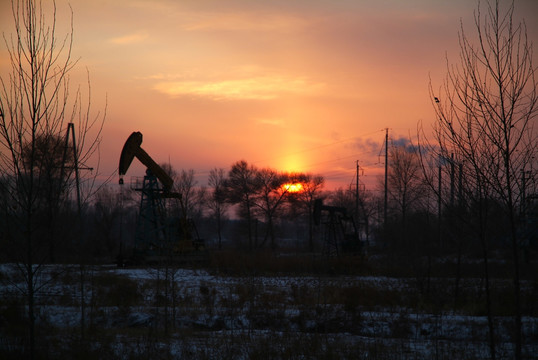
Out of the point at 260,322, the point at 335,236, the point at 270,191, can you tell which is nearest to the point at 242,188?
the point at 270,191

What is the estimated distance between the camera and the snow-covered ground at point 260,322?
30.7ft

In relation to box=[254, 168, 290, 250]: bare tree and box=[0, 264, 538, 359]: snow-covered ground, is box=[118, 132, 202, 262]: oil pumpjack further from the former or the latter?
box=[254, 168, 290, 250]: bare tree

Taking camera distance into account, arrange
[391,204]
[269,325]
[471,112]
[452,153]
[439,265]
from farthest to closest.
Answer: [391,204], [439,265], [269,325], [452,153], [471,112]

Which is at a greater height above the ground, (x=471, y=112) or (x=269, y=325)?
(x=471, y=112)

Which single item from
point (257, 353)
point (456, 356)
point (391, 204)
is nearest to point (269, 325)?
point (257, 353)

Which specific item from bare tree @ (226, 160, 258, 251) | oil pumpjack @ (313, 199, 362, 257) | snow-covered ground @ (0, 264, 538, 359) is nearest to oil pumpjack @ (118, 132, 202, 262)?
snow-covered ground @ (0, 264, 538, 359)

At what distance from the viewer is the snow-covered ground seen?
9.36 meters

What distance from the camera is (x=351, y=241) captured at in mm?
28828

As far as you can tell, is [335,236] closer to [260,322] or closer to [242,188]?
[260,322]

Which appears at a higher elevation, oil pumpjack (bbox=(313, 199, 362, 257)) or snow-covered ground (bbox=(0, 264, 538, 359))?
oil pumpjack (bbox=(313, 199, 362, 257))

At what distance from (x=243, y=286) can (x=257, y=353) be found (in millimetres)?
9107

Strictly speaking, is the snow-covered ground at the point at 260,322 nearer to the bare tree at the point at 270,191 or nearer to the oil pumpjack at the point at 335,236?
the oil pumpjack at the point at 335,236

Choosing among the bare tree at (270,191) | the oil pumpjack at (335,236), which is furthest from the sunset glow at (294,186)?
the oil pumpjack at (335,236)

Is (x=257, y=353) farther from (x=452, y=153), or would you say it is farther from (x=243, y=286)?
(x=243, y=286)
